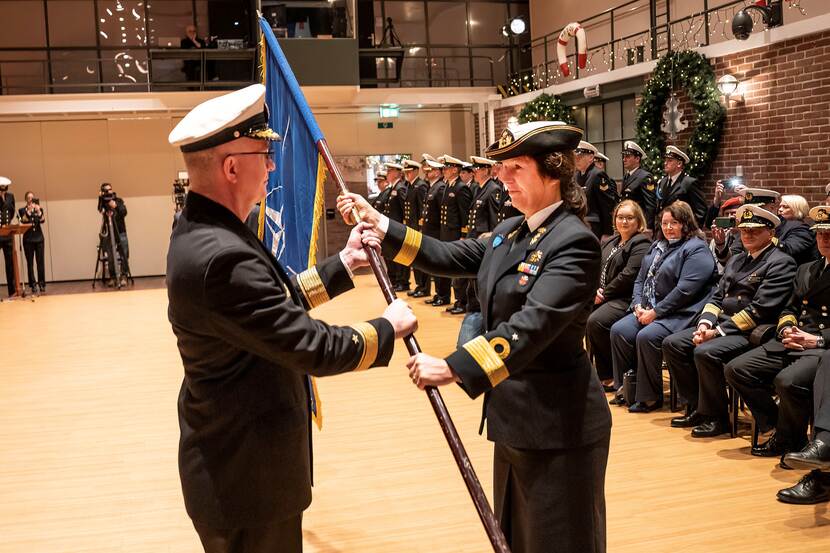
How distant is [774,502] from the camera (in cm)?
392

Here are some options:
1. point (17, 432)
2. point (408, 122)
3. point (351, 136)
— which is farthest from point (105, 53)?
point (17, 432)

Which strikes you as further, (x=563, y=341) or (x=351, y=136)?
(x=351, y=136)

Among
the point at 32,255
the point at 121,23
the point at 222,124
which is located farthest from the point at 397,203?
the point at 222,124

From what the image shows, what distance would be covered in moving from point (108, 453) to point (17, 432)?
1.00 m

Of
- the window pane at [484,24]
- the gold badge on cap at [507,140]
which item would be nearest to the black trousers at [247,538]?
the gold badge on cap at [507,140]

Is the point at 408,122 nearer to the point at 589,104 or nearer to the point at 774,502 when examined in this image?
the point at 589,104

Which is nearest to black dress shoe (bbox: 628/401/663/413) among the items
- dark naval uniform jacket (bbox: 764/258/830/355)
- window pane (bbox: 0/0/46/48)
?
dark naval uniform jacket (bbox: 764/258/830/355)

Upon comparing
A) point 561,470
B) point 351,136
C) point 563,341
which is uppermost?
point 351,136

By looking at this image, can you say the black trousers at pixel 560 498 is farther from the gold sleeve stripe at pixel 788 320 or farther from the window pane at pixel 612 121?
the window pane at pixel 612 121

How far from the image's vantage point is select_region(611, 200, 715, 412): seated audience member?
5.43 metres

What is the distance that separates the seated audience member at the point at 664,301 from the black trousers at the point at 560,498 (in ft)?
10.7

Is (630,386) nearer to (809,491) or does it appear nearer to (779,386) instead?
(779,386)

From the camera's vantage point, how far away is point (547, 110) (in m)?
13.3

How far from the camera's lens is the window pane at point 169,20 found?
1608 centimetres
